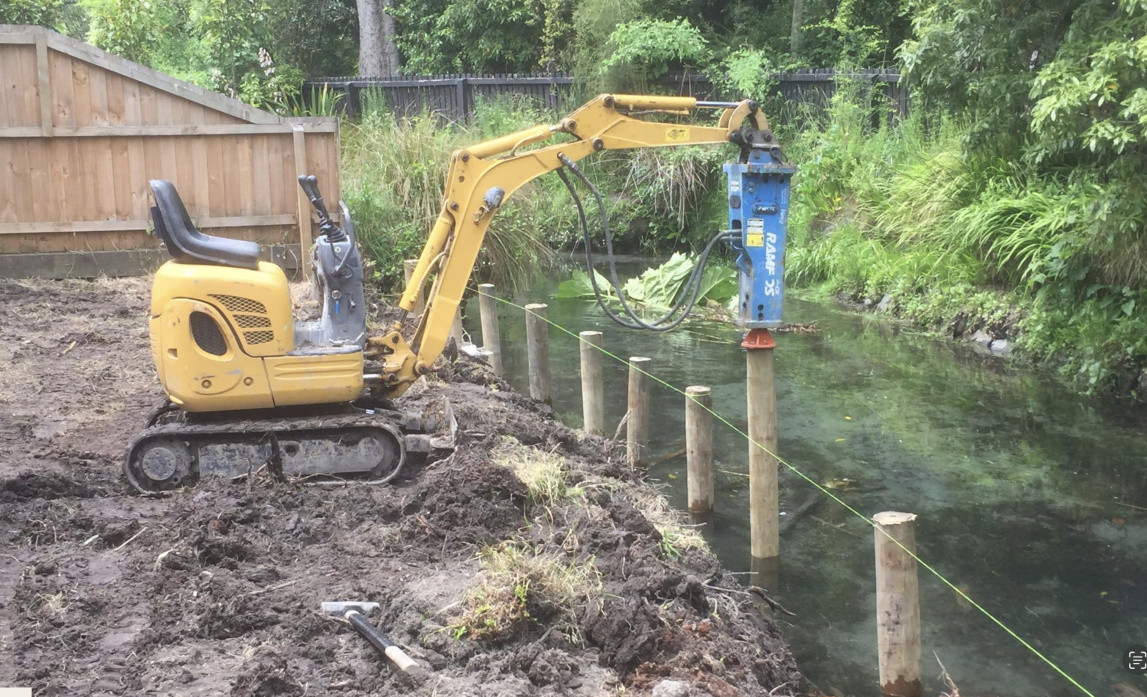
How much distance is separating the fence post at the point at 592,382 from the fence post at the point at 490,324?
190 cm

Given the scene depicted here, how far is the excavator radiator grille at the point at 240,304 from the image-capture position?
5930 mm

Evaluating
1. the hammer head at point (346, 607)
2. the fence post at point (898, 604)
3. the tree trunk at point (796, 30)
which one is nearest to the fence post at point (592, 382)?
the fence post at point (898, 604)

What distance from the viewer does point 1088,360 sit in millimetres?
10148

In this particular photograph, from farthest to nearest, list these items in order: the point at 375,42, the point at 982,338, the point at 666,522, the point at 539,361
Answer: the point at 375,42, the point at 982,338, the point at 539,361, the point at 666,522

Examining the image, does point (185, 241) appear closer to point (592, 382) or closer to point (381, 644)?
point (381, 644)

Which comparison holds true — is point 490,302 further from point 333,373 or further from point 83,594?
point 83,594

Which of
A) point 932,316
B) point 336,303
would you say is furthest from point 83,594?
point 932,316

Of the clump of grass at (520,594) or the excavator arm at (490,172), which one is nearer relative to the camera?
the clump of grass at (520,594)

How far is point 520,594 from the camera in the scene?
4344 millimetres

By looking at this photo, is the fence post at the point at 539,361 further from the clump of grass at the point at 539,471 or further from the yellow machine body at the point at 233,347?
the yellow machine body at the point at 233,347

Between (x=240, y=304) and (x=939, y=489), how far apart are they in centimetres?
491

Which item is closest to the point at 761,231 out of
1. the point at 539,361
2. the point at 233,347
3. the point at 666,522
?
the point at 666,522

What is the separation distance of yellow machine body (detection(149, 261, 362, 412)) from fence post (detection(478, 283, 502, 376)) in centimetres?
400

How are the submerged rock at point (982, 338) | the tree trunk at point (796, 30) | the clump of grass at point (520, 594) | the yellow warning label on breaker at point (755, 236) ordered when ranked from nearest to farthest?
the clump of grass at point (520, 594) → the yellow warning label on breaker at point (755, 236) → the submerged rock at point (982, 338) → the tree trunk at point (796, 30)
